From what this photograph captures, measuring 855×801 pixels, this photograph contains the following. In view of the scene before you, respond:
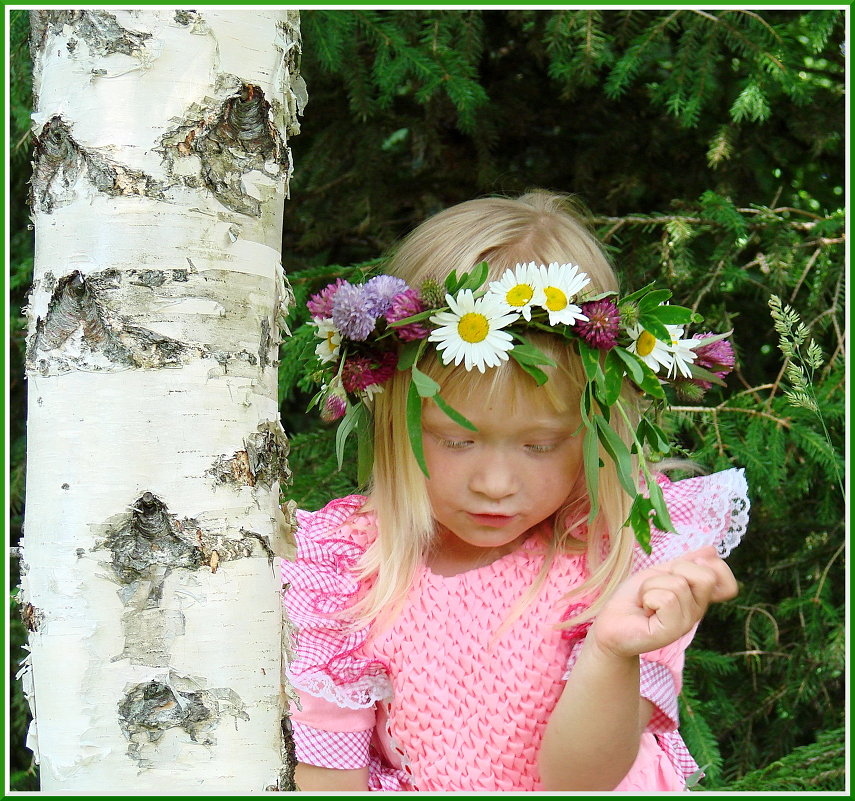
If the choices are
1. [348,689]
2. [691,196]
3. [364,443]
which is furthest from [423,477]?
[691,196]

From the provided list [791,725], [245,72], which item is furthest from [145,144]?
[791,725]

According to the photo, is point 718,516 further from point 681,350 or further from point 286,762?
point 286,762

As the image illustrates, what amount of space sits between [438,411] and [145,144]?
0.63 metres

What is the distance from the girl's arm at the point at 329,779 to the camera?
151cm

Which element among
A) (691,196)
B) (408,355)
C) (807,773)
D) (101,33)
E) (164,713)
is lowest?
(807,773)

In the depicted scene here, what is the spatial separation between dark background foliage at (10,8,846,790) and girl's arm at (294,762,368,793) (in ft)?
1.81

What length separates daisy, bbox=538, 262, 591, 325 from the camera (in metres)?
1.33

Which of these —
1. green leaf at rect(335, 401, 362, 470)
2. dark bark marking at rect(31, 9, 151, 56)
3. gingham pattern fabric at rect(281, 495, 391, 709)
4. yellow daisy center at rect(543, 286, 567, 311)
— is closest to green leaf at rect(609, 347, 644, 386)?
yellow daisy center at rect(543, 286, 567, 311)

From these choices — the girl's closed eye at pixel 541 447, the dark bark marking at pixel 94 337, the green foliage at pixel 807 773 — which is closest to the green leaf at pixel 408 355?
the girl's closed eye at pixel 541 447

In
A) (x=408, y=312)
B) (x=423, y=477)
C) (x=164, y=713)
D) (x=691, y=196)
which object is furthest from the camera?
(x=691, y=196)

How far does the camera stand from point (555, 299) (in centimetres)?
134

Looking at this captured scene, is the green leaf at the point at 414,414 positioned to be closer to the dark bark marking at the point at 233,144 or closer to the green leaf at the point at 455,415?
the green leaf at the point at 455,415

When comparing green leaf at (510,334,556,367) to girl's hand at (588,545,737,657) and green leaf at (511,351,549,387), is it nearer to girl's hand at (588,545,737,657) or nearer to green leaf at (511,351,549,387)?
green leaf at (511,351,549,387)

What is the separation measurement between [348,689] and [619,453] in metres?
0.61
